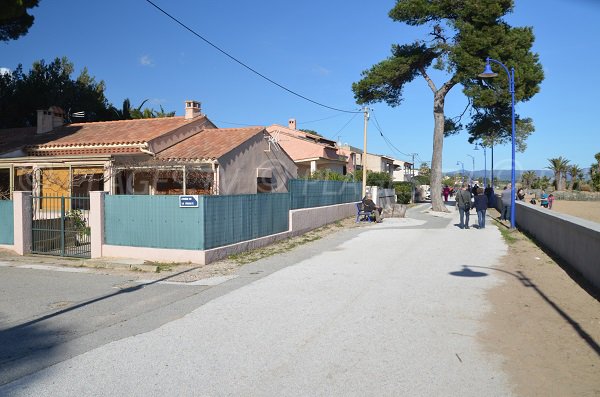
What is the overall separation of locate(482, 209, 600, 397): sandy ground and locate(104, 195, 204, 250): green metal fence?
23.3 ft

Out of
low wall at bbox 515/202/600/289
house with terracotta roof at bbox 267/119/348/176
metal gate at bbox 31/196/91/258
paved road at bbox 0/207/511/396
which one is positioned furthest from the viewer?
house with terracotta roof at bbox 267/119/348/176

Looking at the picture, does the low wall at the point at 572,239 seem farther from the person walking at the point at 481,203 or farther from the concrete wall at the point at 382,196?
the concrete wall at the point at 382,196

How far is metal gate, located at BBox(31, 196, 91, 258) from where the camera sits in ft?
44.8

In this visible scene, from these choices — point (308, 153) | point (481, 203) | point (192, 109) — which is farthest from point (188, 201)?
point (308, 153)

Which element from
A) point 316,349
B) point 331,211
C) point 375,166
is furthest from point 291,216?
point 375,166

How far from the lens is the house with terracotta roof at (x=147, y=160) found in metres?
17.6

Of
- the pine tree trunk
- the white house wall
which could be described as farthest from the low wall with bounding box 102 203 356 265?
the pine tree trunk

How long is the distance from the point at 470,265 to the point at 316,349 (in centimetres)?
707

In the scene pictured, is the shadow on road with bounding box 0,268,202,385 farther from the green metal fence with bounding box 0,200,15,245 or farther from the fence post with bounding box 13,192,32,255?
the green metal fence with bounding box 0,200,15,245

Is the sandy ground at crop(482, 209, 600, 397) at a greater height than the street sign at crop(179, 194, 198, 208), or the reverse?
the street sign at crop(179, 194, 198, 208)

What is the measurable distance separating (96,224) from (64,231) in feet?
4.76

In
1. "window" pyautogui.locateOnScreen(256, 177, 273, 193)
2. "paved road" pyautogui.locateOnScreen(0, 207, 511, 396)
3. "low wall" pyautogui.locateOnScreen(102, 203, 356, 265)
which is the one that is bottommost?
"paved road" pyautogui.locateOnScreen(0, 207, 511, 396)

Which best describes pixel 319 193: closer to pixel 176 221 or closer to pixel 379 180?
pixel 176 221

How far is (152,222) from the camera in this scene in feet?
41.5
